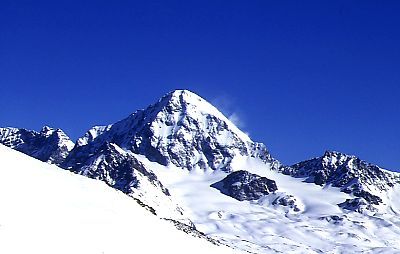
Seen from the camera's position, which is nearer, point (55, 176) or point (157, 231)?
point (157, 231)

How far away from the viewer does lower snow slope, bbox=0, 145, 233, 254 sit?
3850 centimetres

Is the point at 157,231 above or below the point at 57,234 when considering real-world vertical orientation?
above

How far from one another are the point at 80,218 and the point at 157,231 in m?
7.50

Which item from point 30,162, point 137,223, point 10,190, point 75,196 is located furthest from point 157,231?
point 30,162

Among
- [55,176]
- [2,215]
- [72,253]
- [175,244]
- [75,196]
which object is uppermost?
[55,176]

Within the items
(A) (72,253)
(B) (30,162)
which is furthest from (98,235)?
(B) (30,162)

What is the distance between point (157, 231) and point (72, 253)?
13.8 meters

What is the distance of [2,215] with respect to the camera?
40.0 metres

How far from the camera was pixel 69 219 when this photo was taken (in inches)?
1725

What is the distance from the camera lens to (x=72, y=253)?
37.4 metres

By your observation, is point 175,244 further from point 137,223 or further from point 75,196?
point 75,196

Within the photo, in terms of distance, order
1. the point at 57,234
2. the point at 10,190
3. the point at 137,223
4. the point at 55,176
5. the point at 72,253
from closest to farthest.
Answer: the point at 72,253
the point at 57,234
the point at 10,190
the point at 137,223
the point at 55,176

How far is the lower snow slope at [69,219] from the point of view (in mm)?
38500

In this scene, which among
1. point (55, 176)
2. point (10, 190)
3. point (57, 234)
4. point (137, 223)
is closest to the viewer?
point (57, 234)
